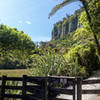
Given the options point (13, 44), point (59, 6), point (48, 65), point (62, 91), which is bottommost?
point (62, 91)

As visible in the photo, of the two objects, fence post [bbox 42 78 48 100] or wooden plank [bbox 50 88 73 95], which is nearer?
wooden plank [bbox 50 88 73 95]

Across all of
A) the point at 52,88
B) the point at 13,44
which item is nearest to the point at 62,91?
the point at 52,88

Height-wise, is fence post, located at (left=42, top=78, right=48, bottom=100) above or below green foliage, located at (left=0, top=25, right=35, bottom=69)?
below

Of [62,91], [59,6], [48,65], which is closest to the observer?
[62,91]

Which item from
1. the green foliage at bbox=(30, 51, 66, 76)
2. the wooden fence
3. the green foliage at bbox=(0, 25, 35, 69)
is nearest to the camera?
the wooden fence

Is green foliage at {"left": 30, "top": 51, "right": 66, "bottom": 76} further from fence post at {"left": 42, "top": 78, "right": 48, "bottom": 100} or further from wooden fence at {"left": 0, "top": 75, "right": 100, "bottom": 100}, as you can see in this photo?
fence post at {"left": 42, "top": 78, "right": 48, "bottom": 100}

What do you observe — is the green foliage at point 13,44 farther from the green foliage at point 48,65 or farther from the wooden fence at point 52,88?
the wooden fence at point 52,88

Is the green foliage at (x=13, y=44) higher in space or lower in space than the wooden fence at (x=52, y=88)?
higher

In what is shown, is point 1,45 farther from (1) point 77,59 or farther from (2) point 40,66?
(1) point 77,59

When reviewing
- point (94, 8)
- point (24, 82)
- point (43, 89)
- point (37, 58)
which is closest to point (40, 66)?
point (37, 58)

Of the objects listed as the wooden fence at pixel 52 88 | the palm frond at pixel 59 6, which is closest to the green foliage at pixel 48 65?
the wooden fence at pixel 52 88

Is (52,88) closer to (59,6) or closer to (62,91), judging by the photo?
(62,91)

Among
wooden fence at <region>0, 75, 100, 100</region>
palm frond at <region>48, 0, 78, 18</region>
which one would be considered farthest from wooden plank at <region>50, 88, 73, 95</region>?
palm frond at <region>48, 0, 78, 18</region>

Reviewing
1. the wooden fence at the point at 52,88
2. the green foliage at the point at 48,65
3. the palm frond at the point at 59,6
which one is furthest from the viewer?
the green foliage at the point at 48,65
